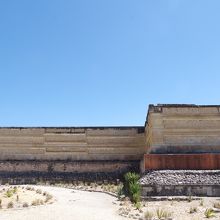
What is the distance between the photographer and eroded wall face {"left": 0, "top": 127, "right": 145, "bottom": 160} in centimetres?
3144

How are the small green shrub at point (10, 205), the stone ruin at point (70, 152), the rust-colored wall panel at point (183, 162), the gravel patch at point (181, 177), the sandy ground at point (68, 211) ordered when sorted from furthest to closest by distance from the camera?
the stone ruin at point (70, 152), the rust-colored wall panel at point (183, 162), the gravel patch at point (181, 177), the small green shrub at point (10, 205), the sandy ground at point (68, 211)

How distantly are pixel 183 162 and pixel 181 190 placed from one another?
2501 mm

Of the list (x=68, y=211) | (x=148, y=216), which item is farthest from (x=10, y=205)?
(x=148, y=216)

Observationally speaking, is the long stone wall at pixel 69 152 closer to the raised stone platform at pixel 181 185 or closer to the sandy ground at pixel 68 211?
the raised stone platform at pixel 181 185

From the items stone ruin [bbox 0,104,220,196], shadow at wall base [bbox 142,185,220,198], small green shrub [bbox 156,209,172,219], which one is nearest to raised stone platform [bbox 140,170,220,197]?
shadow at wall base [bbox 142,185,220,198]

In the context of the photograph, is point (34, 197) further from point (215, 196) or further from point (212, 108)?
point (212, 108)

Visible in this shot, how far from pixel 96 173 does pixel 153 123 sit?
28.7 feet

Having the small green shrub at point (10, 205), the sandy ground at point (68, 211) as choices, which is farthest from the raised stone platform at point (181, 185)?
the small green shrub at point (10, 205)

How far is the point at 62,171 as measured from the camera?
31234 millimetres

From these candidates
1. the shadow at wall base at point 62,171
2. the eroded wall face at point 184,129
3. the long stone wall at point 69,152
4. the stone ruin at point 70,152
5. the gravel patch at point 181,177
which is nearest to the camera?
the gravel patch at point 181,177

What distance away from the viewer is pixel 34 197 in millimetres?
18844

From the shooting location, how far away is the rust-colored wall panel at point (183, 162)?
21.9 metres

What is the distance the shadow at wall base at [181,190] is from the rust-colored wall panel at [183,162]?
211cm

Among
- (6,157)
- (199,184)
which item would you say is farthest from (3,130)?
(199,184)
